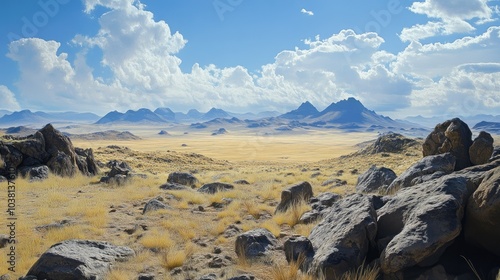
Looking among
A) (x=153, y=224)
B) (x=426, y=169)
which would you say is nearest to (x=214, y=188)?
(x=153, y=224)

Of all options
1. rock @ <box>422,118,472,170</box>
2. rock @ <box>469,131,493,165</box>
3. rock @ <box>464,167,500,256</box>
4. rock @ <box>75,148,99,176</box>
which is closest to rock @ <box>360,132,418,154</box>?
rock @ <box>422,118,472,170</box>

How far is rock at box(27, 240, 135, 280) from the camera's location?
22.0ft

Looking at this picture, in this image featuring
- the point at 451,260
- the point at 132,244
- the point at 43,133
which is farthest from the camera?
the point at 43,133

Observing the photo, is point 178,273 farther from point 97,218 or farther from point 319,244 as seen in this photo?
point 97,218

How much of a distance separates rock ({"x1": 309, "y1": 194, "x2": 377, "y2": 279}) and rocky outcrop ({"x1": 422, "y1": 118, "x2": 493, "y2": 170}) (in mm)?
8215

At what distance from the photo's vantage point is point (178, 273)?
743cm

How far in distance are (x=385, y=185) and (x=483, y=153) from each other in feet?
12.3

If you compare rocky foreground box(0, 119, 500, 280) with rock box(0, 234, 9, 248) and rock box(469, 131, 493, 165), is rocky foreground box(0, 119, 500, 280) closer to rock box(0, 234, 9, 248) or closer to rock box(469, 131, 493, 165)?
rock box(0, 234, 9, 248)

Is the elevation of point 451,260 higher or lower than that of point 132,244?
higher

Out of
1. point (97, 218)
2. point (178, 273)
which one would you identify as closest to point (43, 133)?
point (97, 218)

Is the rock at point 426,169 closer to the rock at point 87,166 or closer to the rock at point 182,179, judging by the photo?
the rock at point 182,179

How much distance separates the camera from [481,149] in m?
13.6

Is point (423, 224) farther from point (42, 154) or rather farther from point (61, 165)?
point (42, 154)

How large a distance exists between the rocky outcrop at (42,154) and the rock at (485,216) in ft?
69.8
